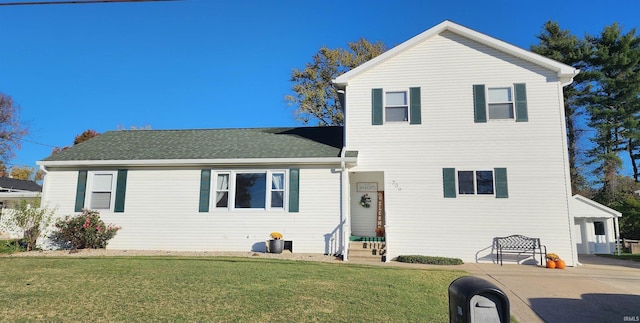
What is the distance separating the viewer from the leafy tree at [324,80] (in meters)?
27.6

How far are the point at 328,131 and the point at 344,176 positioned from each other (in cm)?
354

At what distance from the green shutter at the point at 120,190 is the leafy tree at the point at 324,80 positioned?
16.5 metres

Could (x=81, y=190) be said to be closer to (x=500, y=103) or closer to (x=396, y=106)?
(x=396, y=106)

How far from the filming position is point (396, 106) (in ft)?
41.2

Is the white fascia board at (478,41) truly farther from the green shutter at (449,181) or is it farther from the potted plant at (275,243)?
the potted plant at (275,243)

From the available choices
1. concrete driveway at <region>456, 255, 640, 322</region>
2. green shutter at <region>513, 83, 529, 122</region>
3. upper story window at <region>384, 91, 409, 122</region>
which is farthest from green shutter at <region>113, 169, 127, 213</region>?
green shutter at <region>513, 83, 529, 122</region>

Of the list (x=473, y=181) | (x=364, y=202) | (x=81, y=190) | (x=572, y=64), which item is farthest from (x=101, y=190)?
(x=572, y=64)

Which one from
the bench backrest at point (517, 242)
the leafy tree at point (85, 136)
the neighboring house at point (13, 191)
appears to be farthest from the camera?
the leafy tree at point (85, 136)

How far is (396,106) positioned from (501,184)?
406 centimetres

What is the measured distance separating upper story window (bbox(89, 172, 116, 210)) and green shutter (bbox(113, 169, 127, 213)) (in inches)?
8.9

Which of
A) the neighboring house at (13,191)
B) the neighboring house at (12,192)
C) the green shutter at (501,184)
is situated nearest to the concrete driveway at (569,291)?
the green shutter at (501,184)

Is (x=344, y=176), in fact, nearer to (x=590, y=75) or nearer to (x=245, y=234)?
(x=245, y=234)

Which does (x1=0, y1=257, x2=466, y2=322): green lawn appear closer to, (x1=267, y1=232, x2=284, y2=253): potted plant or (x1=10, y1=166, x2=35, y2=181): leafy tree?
(x1=267, y1=232, x2=284, y2=253): potted plant

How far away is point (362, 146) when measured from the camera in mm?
12445
